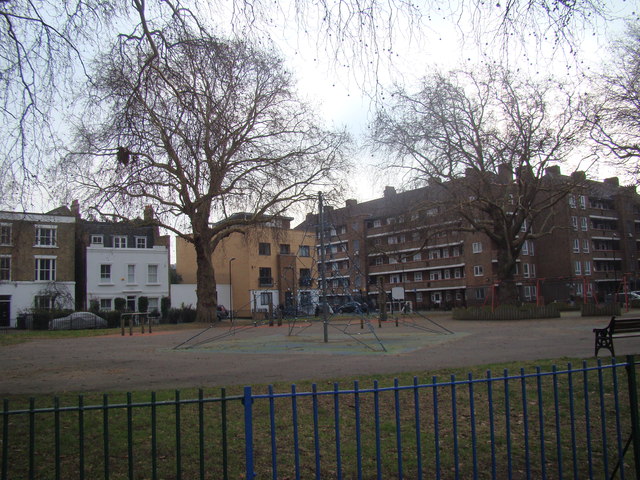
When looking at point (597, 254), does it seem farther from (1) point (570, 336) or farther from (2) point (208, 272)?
(1) point (570, 336)

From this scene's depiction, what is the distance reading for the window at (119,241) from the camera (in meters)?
52.5

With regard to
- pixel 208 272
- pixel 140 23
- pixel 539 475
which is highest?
pixel 140 23

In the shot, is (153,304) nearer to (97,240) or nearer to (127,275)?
(127,275)

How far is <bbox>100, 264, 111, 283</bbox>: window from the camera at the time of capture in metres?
51.4

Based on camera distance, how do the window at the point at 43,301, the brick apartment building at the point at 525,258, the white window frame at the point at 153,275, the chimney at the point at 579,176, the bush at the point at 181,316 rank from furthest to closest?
1. the brick apartment building at the point at 525,258
2. the white window frame at the point at 153,275
3. the window at the point at 43,301
4. the bush at the point at 181,316
5. the chimney at the point at 579,176

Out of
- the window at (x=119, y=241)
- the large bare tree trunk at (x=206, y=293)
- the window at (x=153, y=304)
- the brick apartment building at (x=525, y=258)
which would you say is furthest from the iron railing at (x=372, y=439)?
the brick apartment building at (x=525, y=258)

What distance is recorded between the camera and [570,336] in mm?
17703

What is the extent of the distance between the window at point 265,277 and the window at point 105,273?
52.8ft

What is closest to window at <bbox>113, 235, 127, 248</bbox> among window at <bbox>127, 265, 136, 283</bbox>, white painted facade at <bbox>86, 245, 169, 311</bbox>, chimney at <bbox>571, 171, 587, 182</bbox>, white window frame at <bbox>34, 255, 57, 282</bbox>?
white painted facade at <bbox>86, 245, 169, 311</bbox>

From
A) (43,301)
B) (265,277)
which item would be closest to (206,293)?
(43,301)

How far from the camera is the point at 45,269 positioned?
158 feet

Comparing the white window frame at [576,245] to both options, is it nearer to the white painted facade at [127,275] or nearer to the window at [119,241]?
the white painted facade at [127,275]

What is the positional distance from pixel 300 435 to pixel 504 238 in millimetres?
32071

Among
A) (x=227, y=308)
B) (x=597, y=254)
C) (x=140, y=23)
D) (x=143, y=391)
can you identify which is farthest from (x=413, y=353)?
(x=597, y=254)
